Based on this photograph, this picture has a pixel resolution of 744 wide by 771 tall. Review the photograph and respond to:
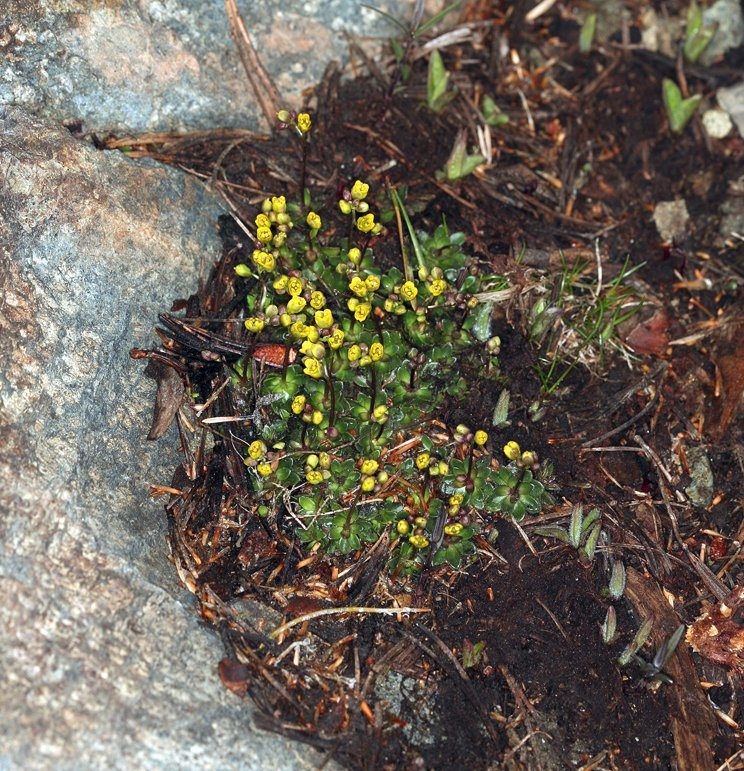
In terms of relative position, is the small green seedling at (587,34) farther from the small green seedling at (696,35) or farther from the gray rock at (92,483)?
the gray rock at (92,483)

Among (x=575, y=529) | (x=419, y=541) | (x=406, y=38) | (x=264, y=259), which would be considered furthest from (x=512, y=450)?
(x=406, y=38)

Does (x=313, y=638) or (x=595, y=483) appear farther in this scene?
(x=595, y=483)

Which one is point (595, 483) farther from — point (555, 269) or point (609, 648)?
point (555, 269)

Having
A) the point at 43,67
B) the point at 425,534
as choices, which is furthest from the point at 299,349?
the point at 43,67

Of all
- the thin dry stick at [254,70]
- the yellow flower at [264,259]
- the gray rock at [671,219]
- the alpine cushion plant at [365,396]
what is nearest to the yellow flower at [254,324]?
the alpine cushion plant at [365,396]

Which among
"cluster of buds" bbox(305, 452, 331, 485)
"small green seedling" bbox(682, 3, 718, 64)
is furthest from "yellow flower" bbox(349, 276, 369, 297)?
"small green seedling" bbox(682, 3, 718, 64)

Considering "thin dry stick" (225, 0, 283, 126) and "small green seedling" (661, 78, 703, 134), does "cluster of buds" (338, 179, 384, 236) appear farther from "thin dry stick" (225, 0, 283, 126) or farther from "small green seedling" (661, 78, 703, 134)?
"small green seedling" (661, 78, 703, 134)
